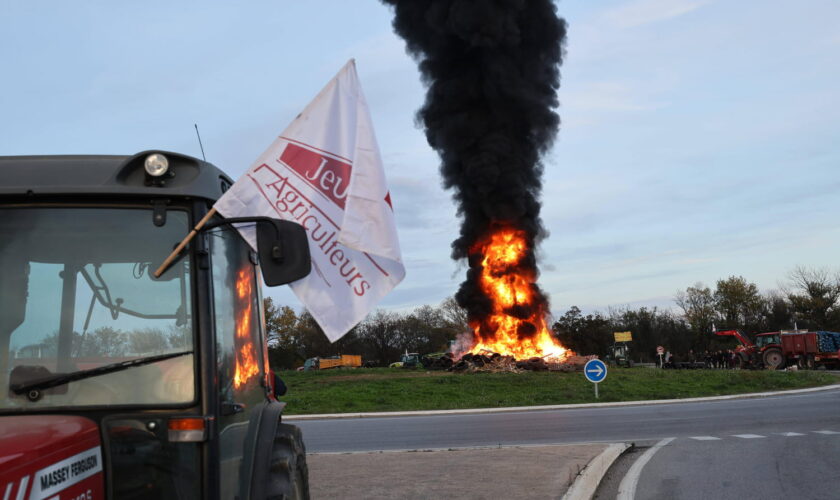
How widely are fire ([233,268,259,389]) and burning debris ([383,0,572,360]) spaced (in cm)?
3709

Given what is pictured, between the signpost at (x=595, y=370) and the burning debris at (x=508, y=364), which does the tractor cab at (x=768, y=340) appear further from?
the signpost at (x=595, y=370)

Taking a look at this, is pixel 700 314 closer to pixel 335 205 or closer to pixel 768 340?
pixel 768 340

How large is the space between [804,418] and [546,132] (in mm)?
32432

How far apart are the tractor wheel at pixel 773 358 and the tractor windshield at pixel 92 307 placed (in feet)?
171

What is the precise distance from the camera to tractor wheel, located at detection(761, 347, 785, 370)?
4938 centimetres

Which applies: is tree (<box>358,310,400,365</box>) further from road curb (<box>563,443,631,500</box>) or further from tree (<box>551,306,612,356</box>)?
road curb (<box>563,443,631,500</box>)

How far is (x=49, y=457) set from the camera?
2656mm

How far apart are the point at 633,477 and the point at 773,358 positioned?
151 feet

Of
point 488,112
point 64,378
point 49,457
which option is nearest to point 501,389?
point 488,112

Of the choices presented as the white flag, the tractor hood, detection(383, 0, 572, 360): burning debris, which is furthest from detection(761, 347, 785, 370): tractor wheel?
the tractor hood

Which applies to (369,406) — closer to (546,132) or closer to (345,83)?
(345,83)

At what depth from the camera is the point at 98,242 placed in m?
3.32

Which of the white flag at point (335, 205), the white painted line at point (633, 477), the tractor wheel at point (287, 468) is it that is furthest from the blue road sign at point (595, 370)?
the white flag at point (335, 205)

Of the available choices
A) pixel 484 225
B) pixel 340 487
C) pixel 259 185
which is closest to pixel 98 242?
pixel 259 185
